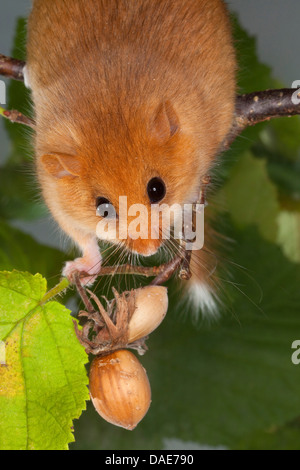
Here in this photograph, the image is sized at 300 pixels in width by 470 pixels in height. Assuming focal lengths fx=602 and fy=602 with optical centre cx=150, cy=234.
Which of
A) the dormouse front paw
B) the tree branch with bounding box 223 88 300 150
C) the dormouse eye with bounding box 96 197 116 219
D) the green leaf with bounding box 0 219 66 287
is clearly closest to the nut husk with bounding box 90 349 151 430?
the dormouse front paw

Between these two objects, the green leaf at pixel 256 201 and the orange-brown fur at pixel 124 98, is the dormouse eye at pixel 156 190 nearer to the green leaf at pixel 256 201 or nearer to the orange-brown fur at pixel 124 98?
the orange-brown fur at pixel 124 98

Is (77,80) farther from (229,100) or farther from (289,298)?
(289,298)

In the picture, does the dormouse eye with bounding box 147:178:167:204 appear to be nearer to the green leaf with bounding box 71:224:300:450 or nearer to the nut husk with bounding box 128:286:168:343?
→ the nut husk with bounding box 128:286:168:343

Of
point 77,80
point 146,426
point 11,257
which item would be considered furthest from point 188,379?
point 77,80

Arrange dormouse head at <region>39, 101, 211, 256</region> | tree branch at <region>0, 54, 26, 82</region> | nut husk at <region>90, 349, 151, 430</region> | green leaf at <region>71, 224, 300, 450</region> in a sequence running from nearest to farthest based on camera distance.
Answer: nut husk at <region>90, 349, 151, 430</region>, dormouse head at <region>39, 101, 211, 256</region>, tree branch at <region>0, 54, 26, 82</region>, green leaf at <region>71, 224, 300, 450</region>

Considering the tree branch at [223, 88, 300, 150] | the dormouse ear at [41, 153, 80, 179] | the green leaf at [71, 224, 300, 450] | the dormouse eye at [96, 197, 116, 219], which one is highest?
the tree branch at [223, 88, 300, 150]

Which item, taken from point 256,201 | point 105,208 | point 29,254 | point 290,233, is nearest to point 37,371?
point 105,208

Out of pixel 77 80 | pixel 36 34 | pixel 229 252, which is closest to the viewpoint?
pixel 77 80
